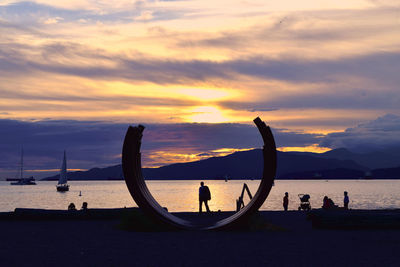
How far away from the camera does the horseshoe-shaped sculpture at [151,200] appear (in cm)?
1756

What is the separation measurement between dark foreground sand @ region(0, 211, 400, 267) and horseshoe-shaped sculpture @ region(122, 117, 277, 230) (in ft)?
1.63

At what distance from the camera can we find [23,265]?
11570 millimetres

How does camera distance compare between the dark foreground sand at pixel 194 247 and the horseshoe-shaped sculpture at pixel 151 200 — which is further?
the horseshoe-shaped sculpture at pixel 151 200

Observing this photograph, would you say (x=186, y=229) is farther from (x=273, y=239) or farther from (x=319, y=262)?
(x=319, y=262)

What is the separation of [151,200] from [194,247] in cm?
462

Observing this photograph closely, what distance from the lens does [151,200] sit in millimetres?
18594

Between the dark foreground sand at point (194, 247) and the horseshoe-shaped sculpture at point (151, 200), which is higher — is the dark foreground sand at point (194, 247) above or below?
below

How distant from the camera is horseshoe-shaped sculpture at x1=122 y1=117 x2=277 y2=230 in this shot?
17.6 meters

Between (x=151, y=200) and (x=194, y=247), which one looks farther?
(x=151, y=200)

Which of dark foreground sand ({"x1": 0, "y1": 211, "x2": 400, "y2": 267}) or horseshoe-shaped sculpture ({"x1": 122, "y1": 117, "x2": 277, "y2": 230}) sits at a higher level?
horseshoe-shaped sculpture ({"x1": 122, "y1": 117, "x2": 277, "y2": 230})

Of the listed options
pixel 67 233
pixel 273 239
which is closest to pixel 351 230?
pixel 273 239

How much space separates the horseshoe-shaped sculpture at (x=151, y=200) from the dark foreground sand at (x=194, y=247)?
1.63ft

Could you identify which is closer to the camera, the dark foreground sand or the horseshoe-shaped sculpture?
the dark foreground sand

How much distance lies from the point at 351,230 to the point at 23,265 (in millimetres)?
10917
